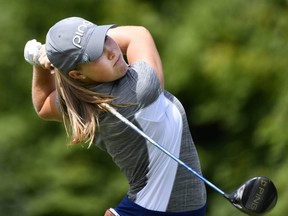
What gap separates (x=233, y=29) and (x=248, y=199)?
445 cm

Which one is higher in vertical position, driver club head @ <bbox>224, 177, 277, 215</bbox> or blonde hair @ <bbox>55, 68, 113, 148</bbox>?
blonde hair @ <bbox>55, 68, 113, 148</bbox>

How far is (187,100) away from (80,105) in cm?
491

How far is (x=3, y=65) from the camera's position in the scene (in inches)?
417

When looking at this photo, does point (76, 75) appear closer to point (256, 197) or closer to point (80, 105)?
point (80, 105)

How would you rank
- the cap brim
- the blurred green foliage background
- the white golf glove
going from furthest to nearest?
the blurred green foliage background
the white golf glove
the cap brim

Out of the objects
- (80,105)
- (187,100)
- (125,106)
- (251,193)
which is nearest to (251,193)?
(251,193)

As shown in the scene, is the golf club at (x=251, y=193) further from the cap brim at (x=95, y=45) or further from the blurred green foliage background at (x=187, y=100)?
the blurred green foliage background at (x=187, y=100)

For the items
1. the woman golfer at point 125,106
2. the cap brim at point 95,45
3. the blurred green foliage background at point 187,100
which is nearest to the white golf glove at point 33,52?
the woman golfer at point 125,106

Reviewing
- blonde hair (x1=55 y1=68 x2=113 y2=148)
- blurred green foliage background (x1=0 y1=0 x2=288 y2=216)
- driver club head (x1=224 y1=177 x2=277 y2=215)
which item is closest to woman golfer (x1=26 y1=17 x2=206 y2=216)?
blonde hair (x1=55 y1=68 x2=113 y2=148)

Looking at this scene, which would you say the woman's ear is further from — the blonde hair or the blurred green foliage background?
the blurred green foliage background

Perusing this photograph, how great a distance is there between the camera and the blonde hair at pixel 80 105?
4.82 meters

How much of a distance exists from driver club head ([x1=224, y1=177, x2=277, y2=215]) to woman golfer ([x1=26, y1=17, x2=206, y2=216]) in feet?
0.86

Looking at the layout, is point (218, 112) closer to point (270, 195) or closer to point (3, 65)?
point (3, 65)

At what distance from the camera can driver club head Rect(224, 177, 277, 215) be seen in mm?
4855
